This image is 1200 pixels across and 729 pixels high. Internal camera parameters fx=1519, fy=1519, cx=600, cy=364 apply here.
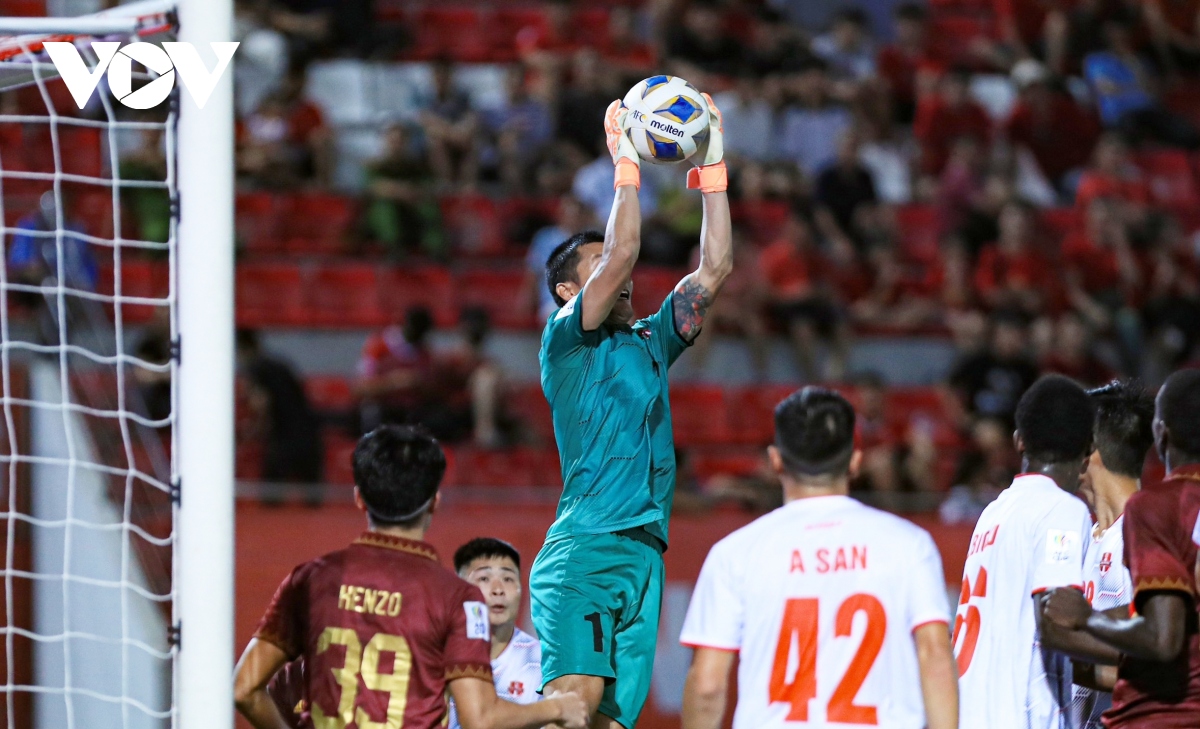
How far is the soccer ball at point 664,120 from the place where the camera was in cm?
543

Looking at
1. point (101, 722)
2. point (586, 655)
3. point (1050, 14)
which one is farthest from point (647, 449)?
point (1050, 14)

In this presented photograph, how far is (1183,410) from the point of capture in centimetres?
471

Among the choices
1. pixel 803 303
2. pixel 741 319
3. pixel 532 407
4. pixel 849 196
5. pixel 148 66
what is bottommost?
pixel 532 407

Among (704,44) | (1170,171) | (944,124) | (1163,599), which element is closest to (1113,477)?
(1163,599)

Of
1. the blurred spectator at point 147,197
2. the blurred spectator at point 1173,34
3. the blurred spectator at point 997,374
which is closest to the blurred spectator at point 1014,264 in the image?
the blurred spectator at point 997,374

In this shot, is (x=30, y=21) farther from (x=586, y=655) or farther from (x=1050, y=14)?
(x=1050, y=14)

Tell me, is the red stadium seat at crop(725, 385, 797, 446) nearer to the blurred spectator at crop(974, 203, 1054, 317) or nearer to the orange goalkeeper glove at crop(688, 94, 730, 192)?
the blurred spectator at crop(974, 203, 1054, 317)

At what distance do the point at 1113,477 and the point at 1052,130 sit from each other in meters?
10.7

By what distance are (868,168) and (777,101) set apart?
1.10 meters

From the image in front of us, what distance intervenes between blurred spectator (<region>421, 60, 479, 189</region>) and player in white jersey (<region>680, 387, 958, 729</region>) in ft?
32.5

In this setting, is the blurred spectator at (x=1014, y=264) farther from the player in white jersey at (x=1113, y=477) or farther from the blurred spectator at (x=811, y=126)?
the player in white jersey at (x=1113, y=477)

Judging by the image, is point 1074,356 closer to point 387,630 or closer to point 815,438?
point 815,438

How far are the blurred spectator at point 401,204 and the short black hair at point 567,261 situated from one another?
7647 mm

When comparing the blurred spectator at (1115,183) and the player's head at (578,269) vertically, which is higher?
the blurred spectator at (1115,183)
